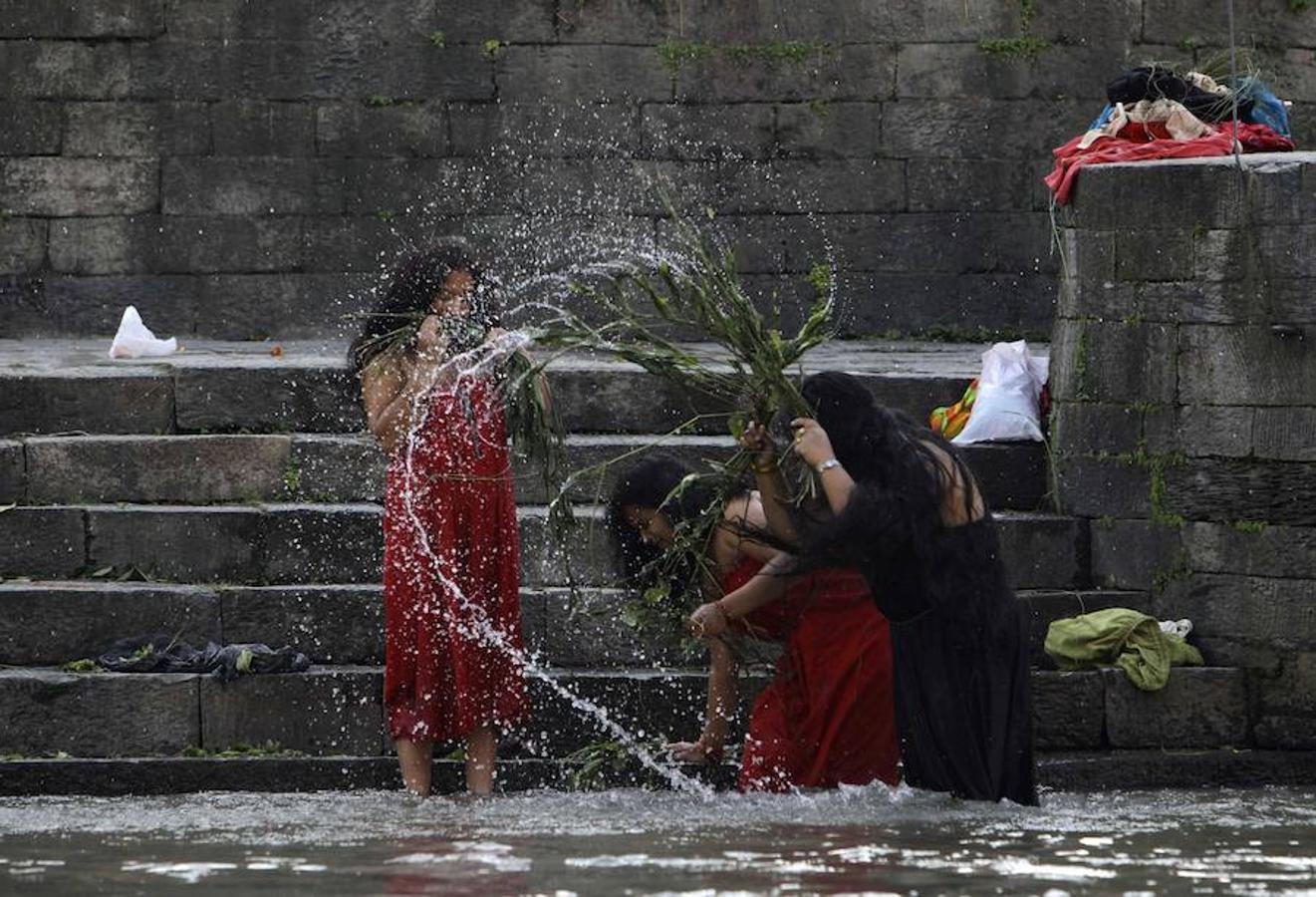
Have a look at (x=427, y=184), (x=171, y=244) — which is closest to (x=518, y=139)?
(x=427, y=184)

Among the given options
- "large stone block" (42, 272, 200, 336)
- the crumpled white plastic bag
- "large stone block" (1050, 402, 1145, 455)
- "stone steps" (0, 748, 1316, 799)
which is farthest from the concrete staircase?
"large stone block" (42, 272, 200, 336)

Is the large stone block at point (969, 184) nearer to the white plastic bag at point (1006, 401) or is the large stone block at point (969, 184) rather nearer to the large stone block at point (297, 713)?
the white plastic bag at point (1006, 401)

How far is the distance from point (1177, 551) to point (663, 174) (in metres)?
4.75

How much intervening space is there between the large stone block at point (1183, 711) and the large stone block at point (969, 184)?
4847 millimetres

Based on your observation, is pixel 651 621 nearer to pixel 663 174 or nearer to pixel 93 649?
pixel 93 649

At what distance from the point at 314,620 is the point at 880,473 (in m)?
2.52

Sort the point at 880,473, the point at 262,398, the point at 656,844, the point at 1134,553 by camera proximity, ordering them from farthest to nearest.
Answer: the point at 262,398
the point at 1134,553
the point at 880,473
the point at 656,844

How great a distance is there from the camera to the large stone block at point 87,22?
12.7 m

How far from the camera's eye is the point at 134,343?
36.9ft

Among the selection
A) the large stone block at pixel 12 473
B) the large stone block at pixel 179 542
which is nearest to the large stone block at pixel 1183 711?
the large stone block at pixel 179 542

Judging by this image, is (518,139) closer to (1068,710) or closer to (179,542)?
(179,542)

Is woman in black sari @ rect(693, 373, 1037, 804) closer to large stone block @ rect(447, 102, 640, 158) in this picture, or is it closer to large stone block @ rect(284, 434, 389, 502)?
large stone block @ rect(284, 434, 389, 502)

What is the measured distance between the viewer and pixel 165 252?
12.9 metres

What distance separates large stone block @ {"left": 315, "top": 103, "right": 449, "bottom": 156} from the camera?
42.1 feet
